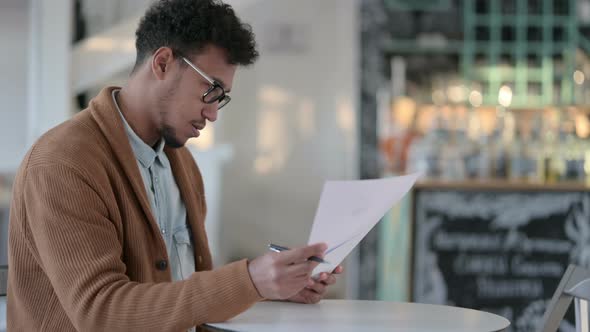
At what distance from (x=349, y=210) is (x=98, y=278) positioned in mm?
457

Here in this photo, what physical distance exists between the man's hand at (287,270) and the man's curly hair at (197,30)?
0.49m

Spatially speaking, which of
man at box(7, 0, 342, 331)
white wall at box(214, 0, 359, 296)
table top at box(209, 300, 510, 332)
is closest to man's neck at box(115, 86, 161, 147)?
man at box(7, 0, 342, 331)

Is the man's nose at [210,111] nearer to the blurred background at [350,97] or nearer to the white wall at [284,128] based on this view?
the blurred background at [350,97]

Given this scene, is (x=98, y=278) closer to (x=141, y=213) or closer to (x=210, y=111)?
(x=141, y=213)

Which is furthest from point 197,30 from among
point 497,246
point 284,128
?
point 284,128

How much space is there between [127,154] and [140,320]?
387 millimetres

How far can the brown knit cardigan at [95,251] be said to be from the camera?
61.9 inches

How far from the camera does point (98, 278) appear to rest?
62.8 inches

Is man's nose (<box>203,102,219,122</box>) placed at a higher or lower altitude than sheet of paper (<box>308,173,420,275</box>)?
higher

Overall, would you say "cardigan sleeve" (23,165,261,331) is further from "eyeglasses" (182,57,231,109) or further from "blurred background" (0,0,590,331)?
"blurred background" (0,0,590,331)

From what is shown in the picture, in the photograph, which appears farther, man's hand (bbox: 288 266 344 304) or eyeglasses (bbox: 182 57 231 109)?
man's hand (bbox: 288 266 344 304)

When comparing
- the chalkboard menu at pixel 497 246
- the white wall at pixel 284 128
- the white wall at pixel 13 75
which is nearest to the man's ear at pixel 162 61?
the chalkboard menu at pixel 497 246

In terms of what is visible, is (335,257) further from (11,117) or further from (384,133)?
(384,133)

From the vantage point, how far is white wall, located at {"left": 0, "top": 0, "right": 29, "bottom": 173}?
18.5ft
